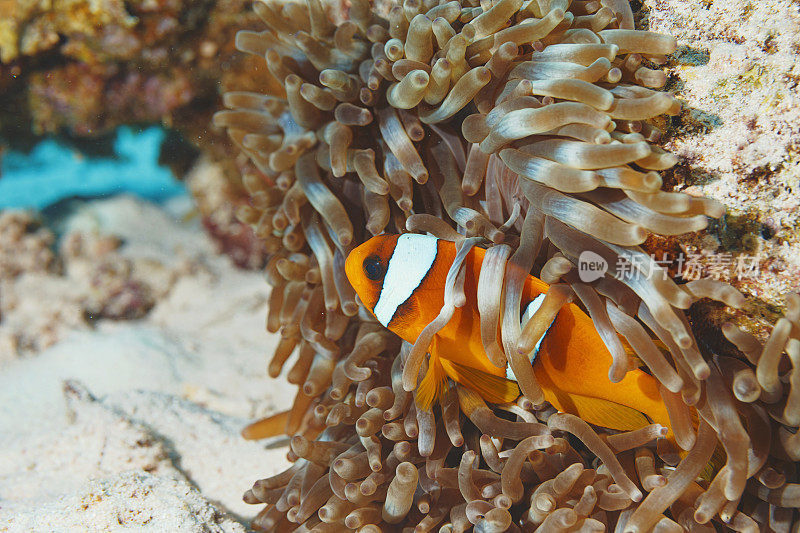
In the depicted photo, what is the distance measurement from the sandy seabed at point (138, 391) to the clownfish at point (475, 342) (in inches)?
29.5

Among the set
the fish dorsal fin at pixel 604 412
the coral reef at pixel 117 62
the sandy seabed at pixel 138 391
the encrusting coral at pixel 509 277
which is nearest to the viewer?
the encrusting coral at pixel 509 277

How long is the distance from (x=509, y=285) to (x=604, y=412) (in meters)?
0.40

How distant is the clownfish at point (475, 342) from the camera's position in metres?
1.31

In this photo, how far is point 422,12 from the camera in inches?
61.1

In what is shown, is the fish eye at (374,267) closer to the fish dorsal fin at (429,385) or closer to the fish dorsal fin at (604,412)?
the fish dorsal fin at (429,385)

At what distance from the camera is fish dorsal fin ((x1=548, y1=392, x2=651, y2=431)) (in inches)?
53.9

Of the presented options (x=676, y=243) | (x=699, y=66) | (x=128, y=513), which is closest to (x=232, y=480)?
(x=128, y=513)

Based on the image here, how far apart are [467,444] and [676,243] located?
71 cm

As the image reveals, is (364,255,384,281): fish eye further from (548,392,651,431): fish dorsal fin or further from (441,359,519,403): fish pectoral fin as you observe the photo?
(548,392,651,431): fish dorsal fin

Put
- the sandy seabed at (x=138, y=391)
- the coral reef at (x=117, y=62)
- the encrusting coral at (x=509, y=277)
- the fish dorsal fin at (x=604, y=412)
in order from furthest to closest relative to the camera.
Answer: the coral reef at (x=117, y=62)
the sandy seabed at (x=138, y=391)
the fish dorsal fin at (x=604, y=412)
the encrusting coral at (x=509, y=277)

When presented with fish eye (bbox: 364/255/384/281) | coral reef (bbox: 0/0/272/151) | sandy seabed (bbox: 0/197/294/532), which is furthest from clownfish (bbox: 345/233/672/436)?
coral reef (bbox: 0/0/272/151)

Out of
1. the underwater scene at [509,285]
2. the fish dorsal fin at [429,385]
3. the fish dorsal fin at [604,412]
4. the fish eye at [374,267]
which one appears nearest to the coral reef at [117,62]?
the underwater scene at [509,285]

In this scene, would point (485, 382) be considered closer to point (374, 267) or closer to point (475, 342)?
point (475, 342)

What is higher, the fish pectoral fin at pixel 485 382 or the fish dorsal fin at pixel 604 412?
the fish pectoral fin at pixel 485 382
